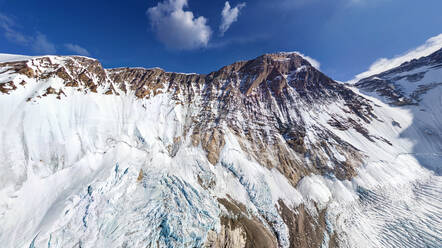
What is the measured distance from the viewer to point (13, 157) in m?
15.5

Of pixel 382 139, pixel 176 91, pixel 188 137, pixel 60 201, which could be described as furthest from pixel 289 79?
pixel 60 201

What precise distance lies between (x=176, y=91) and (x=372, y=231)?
4163 centimetres

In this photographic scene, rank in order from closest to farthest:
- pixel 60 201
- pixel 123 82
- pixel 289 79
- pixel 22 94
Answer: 1. pixel 60 201
2. pixel 22 94
3. pixel 123 82
4. pixel 289 79

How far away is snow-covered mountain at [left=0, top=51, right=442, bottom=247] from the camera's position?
46.7 ft

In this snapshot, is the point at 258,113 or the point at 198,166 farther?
the point at 258,113

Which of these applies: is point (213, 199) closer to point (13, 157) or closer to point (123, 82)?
point (13, 157)

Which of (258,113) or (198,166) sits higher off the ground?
(258,113)

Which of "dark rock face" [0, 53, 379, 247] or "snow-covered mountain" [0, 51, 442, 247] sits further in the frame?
Result: "dark rock face" [0, 53, 379, 247]

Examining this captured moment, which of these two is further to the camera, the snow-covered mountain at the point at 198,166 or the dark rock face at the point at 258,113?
the dark rock face at the point at 258,113

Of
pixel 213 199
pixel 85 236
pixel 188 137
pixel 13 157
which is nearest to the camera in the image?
pixel 85 236

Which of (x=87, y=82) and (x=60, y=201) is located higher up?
(x=87, y=82)

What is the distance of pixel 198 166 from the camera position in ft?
74.7

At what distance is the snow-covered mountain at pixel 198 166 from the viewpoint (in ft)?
46.7

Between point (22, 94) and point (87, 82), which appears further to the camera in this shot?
point (87, 82)
